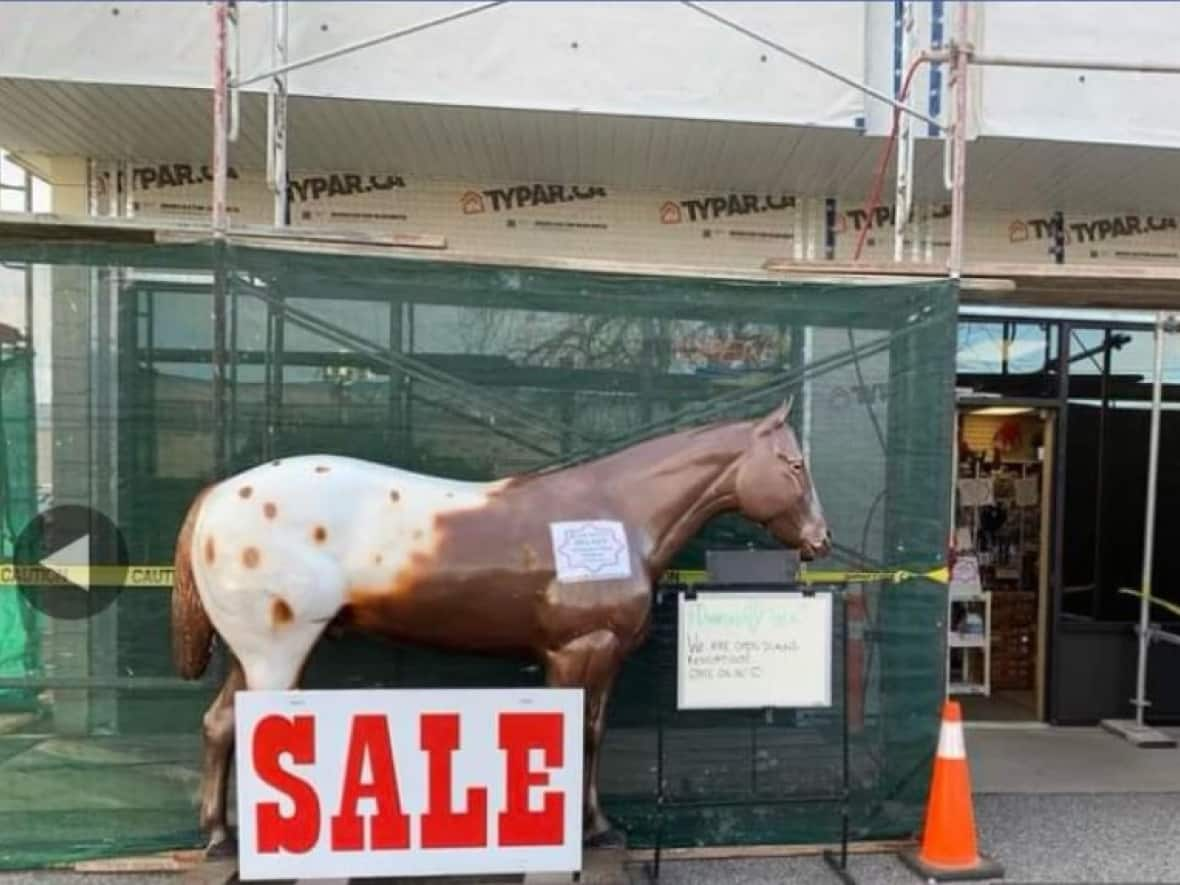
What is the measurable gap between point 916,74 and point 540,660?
411 centimetres

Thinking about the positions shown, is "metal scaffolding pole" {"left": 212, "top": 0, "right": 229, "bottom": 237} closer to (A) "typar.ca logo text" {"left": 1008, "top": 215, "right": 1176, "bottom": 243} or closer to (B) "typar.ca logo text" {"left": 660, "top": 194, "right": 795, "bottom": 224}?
(B) "typar.ca logo text" {"left": 660, "top": 194, "right": 795, "bottom": 224}

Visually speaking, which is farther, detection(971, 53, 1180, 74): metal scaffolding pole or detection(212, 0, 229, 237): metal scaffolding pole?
detection(971, 53, 1180, 74): metal scaffolding pole

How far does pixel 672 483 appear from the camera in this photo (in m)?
3.98

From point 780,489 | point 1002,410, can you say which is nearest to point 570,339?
point 780,489

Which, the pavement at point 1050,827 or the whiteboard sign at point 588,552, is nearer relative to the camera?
the whiteboard sign at point 588,552

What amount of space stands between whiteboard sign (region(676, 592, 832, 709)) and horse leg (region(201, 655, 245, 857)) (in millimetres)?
1820

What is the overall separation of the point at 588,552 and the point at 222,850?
188 cm

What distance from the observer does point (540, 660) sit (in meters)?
3.94

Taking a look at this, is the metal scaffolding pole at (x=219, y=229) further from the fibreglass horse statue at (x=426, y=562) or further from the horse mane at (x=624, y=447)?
the horse mane at (x=624, y=447)

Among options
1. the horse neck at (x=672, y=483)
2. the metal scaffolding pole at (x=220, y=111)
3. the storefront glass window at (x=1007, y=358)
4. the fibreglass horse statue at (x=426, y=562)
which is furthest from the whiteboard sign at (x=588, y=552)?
the storefront glass window at (x=1007, y=358)

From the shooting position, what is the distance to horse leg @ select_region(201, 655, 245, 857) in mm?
3812

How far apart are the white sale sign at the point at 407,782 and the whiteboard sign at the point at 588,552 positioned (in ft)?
1.49
